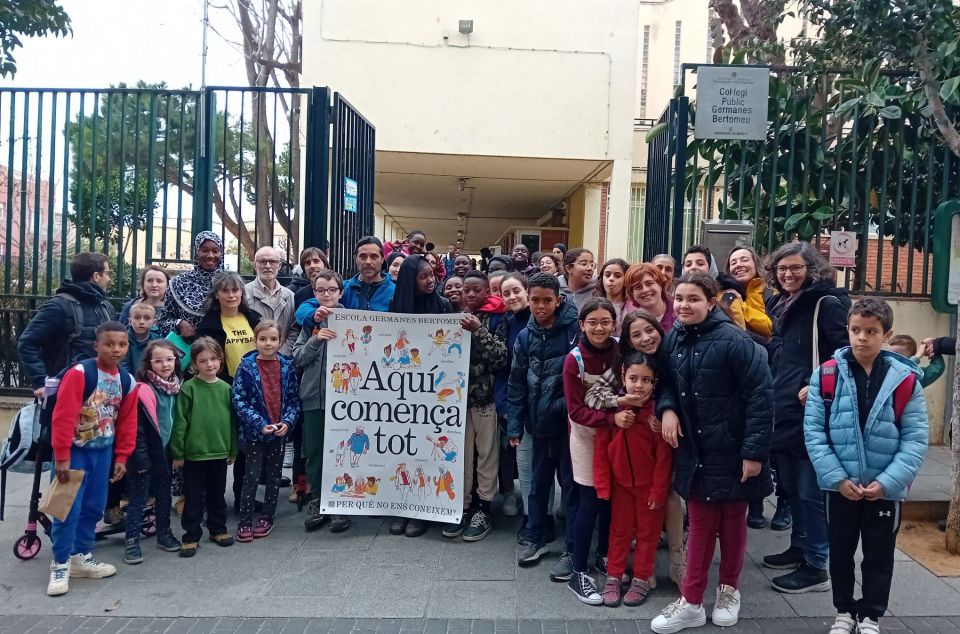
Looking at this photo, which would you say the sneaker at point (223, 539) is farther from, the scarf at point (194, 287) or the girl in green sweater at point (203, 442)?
the scarf at point (194, 287)

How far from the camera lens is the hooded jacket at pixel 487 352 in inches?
204

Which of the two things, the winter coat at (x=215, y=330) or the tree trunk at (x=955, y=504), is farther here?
the winter coat at (x=215, y=330)

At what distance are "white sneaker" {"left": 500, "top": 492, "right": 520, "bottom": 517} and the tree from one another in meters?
6.41

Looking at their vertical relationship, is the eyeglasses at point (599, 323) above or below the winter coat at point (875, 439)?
above

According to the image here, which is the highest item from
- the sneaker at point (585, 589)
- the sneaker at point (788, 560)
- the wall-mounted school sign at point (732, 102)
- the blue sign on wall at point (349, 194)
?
the wall-mounted school sign at point (732, 102)

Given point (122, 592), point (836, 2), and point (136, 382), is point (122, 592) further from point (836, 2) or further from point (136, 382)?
point (836, 2)

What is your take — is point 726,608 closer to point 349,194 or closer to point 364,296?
point 364,296

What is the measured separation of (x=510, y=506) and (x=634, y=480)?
166 centimetres

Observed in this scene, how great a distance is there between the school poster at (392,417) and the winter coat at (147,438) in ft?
3.46

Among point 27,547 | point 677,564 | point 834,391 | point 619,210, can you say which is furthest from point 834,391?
point 619,210

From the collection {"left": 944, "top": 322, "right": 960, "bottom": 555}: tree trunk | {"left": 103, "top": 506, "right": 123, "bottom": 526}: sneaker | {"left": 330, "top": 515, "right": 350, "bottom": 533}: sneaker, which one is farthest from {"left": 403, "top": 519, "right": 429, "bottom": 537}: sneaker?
{"left": 944, "top": 322, "right": 960, "bottom": 555}: tree trunk

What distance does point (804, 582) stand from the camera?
14.5ft

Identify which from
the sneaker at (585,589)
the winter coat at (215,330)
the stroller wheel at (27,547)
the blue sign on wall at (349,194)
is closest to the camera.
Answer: the sneaker at (585,589)

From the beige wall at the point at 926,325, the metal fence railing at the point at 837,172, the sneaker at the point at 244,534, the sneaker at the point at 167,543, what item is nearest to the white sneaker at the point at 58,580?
the sneaker at the point at 167,543
